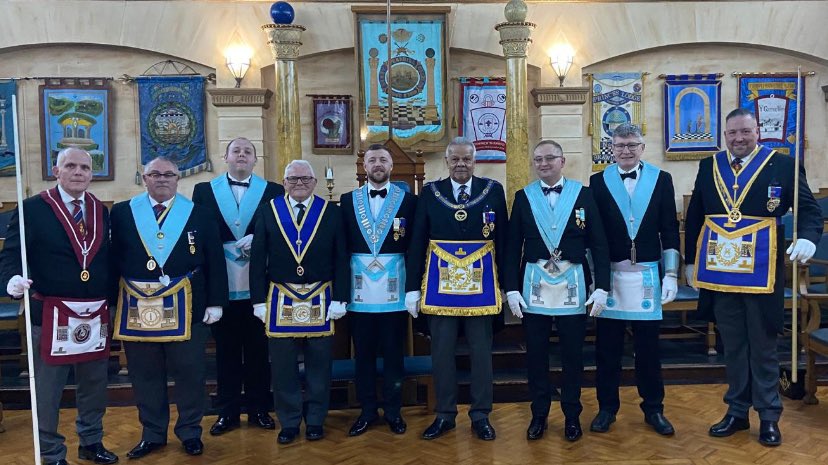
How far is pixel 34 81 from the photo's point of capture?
296 inches

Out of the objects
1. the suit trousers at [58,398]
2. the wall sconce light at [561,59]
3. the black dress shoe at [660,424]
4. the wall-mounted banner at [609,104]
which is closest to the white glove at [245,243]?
the suit trousers at [58,398]

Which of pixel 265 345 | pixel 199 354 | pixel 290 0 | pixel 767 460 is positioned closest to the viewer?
pixel 767 460

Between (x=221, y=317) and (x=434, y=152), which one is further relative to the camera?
(x=434, y=152)

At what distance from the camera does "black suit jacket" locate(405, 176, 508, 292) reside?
344cm

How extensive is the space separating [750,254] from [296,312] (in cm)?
229

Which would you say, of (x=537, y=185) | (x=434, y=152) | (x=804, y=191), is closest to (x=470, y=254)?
(x=537, y=185)

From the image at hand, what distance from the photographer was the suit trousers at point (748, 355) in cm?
335

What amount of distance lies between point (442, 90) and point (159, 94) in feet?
10.5

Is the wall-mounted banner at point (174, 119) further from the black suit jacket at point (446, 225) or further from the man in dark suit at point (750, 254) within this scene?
the man in dark suit at point (750, 254)

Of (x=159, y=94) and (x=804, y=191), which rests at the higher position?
(x=159, y=94)

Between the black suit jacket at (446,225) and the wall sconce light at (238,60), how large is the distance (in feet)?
14.9

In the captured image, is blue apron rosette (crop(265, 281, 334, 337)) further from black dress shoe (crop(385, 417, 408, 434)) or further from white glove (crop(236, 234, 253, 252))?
black dress shoe (crop(385, 417, 408, 434))

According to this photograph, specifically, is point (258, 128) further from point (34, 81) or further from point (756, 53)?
point (756, 53)

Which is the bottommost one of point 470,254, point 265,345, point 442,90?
point 265,345
